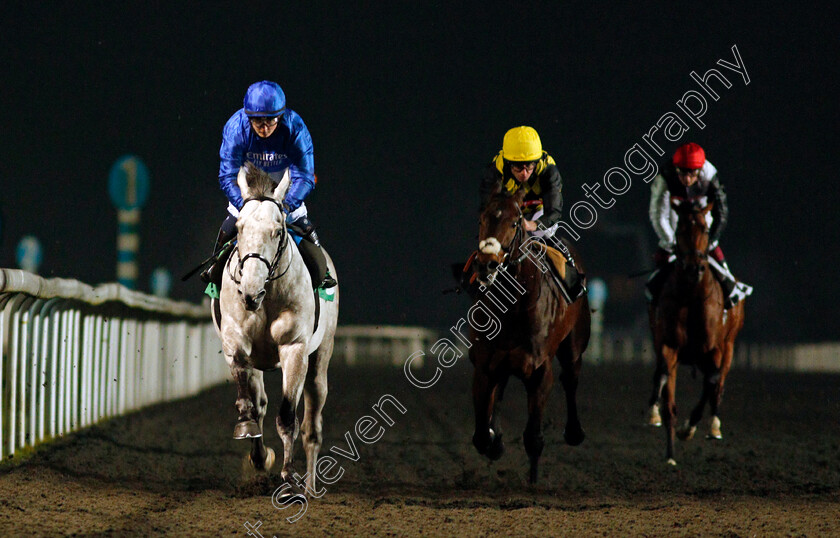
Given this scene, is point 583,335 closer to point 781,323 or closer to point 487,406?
point 487,406

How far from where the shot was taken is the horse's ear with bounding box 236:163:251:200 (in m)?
6.86

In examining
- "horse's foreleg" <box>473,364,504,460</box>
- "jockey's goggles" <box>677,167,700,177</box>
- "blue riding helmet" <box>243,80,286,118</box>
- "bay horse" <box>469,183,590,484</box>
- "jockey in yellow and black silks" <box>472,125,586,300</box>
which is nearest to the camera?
"blue riding helmet" <box>243,80,286,118</box>

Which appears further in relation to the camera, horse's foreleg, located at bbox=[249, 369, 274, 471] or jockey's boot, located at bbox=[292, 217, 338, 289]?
jockey's boot, located at bbox=[292, 217, 338, 289]

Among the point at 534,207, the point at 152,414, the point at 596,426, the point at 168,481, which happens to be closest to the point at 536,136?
the point at 534,207

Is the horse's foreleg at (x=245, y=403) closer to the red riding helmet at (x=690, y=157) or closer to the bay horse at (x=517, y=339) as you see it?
the bay horse at (x=517, y=339)

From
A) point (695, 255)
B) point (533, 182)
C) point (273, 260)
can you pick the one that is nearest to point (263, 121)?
point (273, 260)

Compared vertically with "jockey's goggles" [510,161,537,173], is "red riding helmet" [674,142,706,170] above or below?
above

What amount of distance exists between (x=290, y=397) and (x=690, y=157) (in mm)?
4533

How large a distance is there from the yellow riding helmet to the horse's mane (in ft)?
6.36

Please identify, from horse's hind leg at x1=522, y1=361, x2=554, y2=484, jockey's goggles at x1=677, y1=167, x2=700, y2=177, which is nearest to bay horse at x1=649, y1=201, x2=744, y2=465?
jockey's goggles at x1=677, y1=167, x2=700, y2=177

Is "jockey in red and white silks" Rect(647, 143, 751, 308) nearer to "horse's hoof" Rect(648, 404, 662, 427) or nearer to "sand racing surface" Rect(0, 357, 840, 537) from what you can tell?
"horse's hoof" Rect(648, 404, 662, 427)

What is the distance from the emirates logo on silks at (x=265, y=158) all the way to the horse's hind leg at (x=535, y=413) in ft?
7.51

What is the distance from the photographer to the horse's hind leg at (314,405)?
24.5 ft

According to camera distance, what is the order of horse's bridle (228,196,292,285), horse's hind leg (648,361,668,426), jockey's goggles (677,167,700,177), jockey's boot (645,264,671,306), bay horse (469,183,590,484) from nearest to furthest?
horse's bridle (228,196,292,285)
bay horse (469,183,590,484)
horse's hind leg (648,361,668,426)
jockey's goggles (677,167,700,177)
jockey's boot (645,264,671,306)
